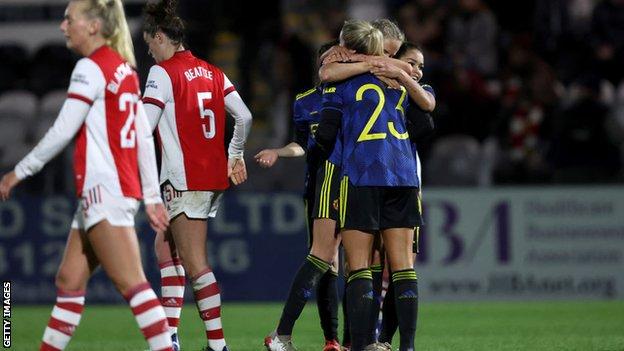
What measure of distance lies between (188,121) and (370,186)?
1509mm

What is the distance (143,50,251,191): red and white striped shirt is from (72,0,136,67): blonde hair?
1389 millimetres

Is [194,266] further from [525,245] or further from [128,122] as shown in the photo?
[525,245]

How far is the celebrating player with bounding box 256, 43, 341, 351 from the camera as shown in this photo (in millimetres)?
7879

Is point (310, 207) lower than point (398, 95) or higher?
lower

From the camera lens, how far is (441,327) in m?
11.0

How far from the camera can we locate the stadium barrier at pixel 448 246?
14.0 meters

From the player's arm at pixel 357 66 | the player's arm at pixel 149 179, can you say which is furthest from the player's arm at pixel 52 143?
the player's arm at pixel 357 66

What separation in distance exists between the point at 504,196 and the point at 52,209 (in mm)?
5203

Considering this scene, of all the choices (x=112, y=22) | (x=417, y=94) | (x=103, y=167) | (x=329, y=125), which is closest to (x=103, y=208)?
(x=103, y=167)

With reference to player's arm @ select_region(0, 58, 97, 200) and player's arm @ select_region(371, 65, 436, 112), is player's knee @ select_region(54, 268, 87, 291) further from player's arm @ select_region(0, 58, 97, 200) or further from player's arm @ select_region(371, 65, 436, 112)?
player's arm @ select_region(371, 65, 436, 112)

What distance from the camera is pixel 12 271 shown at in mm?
13891

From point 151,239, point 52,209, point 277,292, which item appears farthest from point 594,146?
point 52,209

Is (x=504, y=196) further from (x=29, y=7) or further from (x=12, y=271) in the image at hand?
(x=29, y=7)

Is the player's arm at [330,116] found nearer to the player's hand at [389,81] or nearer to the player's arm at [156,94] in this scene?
the player's hand at [389,81]
